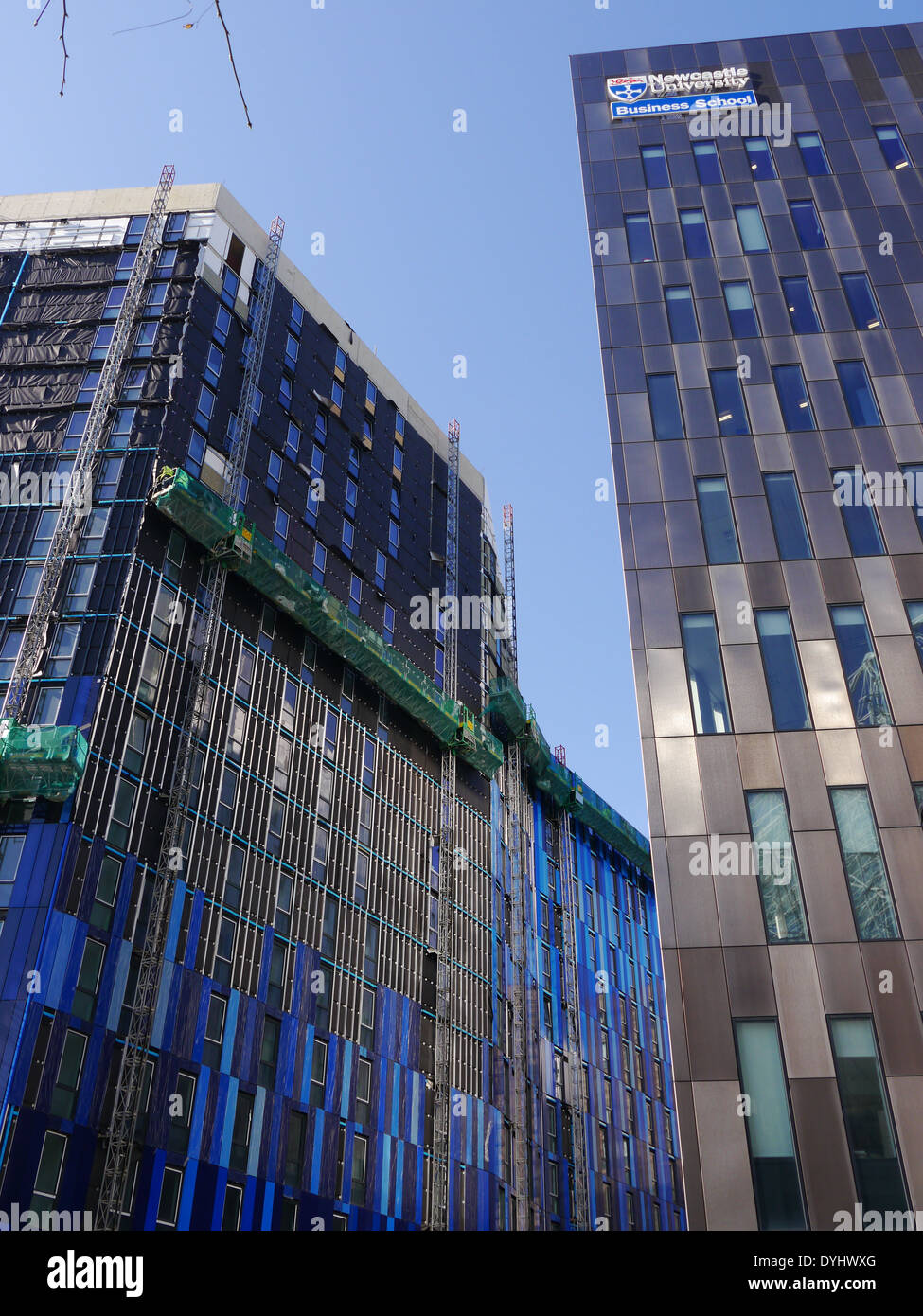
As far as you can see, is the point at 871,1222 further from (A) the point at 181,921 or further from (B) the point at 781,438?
(A) the point at 181,921

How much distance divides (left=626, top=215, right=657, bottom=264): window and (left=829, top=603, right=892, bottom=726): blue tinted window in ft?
51.1

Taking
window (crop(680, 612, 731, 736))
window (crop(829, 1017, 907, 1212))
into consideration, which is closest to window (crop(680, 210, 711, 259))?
window (crop(680, 612, 731, 736))

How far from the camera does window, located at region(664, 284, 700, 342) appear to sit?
36375 millimetres

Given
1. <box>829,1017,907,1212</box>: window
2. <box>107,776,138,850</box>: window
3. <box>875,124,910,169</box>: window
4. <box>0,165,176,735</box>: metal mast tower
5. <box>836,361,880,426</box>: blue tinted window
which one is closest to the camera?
<box>829,1017,907,1212</box>: window

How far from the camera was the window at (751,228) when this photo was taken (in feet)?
127

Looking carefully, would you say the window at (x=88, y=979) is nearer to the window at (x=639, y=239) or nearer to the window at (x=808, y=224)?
the window at (x=639, y=239)

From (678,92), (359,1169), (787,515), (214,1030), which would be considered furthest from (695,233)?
(359,1169)

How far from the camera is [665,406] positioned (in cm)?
3491

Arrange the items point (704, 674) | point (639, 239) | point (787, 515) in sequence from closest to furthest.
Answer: point (704, 674), point (787, 515), point (639, 239)

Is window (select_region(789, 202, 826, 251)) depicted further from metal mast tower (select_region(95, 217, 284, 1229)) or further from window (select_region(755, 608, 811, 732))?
metal mast tower (select_region(95, 217, 284, 1229))

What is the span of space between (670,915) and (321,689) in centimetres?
4020

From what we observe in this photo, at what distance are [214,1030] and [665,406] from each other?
32.7m

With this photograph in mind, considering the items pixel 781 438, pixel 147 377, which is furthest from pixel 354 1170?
pixel 147 377

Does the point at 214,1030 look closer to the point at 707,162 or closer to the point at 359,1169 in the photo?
the point at 359,1169
